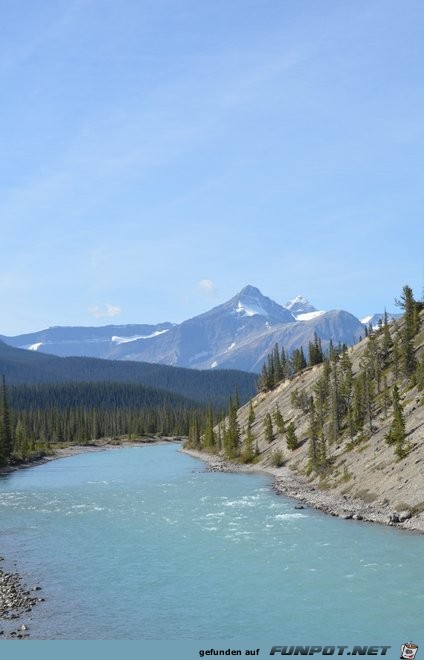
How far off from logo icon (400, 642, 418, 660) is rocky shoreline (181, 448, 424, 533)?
87.2 feet

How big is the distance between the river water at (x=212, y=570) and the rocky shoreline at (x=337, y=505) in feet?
5.89

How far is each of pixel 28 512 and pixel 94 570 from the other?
3179cm

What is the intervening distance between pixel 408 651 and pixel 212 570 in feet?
65.8

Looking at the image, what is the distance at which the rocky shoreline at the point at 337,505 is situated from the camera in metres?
61.9

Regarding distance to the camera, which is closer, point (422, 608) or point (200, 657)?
point (200, 657)

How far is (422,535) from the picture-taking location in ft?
187

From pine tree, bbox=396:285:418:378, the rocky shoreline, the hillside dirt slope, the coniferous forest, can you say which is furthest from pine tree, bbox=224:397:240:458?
pine tree, bbox=396:285:418:378

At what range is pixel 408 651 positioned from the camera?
32344mm

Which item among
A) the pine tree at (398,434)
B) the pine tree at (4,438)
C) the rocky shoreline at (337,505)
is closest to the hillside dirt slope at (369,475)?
the rocky shoreline at (337,505)

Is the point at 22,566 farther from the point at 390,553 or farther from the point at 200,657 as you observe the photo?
the point at 390,553

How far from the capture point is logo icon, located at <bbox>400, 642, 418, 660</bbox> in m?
31.8

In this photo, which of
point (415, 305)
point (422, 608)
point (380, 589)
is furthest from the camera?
point (415, 305)

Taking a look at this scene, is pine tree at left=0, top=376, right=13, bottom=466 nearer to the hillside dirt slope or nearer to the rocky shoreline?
the hillside dirt slope

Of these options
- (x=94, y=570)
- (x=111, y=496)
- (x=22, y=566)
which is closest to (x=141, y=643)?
(x=94, y=570)
